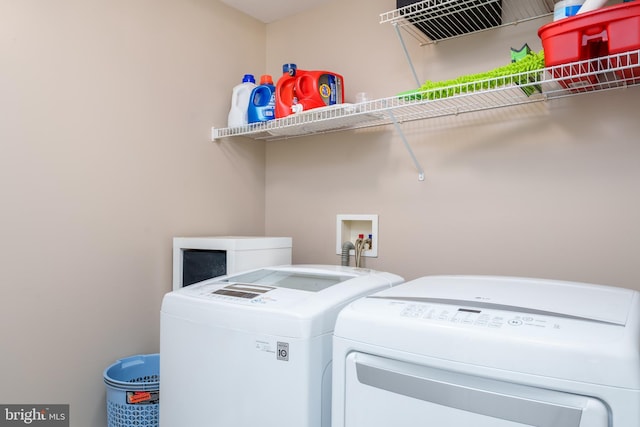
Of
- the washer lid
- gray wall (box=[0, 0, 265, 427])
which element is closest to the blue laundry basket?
gray wall (box=[0, 0, 265, 427])

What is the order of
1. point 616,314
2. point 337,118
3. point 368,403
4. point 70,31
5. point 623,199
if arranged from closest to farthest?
1. point 616,314
2. point 368,403
3. point 623,199
4. point 70,31
5. point 337,118

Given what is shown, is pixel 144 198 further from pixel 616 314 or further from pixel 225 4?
pixel 616 314

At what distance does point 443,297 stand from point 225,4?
82.4 inches

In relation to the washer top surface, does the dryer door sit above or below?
below

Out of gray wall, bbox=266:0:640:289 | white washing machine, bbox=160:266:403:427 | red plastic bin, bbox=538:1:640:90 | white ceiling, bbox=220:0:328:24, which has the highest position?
white ceiling, bbox=220:0:328:24

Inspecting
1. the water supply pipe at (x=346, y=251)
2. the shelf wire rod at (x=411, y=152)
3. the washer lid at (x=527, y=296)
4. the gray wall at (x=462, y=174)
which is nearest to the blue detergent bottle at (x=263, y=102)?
the gray wall at (x=462, y=174)

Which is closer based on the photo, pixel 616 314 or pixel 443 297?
pixel 616 314

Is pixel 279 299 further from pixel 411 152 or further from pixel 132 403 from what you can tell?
pixel 411 152

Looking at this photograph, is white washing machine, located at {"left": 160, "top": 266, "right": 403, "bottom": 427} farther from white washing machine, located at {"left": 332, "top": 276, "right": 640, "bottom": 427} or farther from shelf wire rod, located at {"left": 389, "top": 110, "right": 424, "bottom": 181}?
shelf wire rod, located at {"left": 389, "top": 110, "right": 424, "bottom": 181}

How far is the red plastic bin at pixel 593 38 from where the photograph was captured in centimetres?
127

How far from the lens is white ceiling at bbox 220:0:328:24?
8.04 feet

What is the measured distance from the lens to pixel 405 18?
72.1 inches

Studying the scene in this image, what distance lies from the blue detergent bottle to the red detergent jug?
0.22 ft

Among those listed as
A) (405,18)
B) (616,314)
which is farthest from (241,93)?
(616,314)
